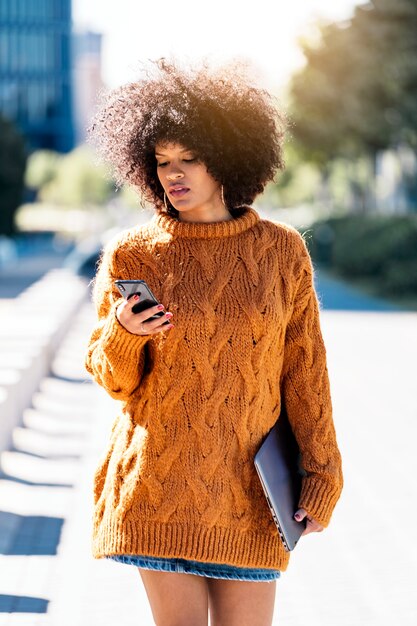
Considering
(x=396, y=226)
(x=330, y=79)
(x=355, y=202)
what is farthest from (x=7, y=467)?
(x=355, y=202)

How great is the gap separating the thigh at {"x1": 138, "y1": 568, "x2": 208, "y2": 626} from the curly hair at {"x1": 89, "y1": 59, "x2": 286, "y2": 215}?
1.00 meters

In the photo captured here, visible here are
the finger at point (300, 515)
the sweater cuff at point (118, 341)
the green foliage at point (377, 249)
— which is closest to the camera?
the sweater cuff at point (118, 341)

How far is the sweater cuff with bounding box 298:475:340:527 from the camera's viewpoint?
3.12 metres

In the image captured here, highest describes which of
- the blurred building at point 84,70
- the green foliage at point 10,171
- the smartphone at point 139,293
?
the smartphone at point 139,293

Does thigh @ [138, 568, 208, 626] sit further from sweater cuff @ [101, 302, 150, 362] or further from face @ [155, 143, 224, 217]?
face @ [155, 143, 224, 217]

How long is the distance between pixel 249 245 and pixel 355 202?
34.4 meters

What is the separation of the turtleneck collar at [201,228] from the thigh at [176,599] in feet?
2.89

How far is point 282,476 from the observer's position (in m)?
3.10

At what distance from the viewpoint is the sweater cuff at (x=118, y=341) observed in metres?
2.95

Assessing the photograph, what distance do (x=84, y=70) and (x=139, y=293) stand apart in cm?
12776

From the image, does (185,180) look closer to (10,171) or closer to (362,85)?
(362,85)

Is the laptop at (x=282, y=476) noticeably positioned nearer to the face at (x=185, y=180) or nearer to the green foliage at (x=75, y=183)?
the face at (x=185, y=180)

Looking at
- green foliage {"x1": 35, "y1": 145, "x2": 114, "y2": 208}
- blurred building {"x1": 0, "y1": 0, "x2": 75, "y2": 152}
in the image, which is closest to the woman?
green foliage {"x1": 35, "y1": 145, "x2": 114, "y2": 208}

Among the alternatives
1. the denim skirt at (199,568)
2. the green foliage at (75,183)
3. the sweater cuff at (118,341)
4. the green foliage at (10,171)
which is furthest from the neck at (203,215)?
the green foliage at (75,183)
